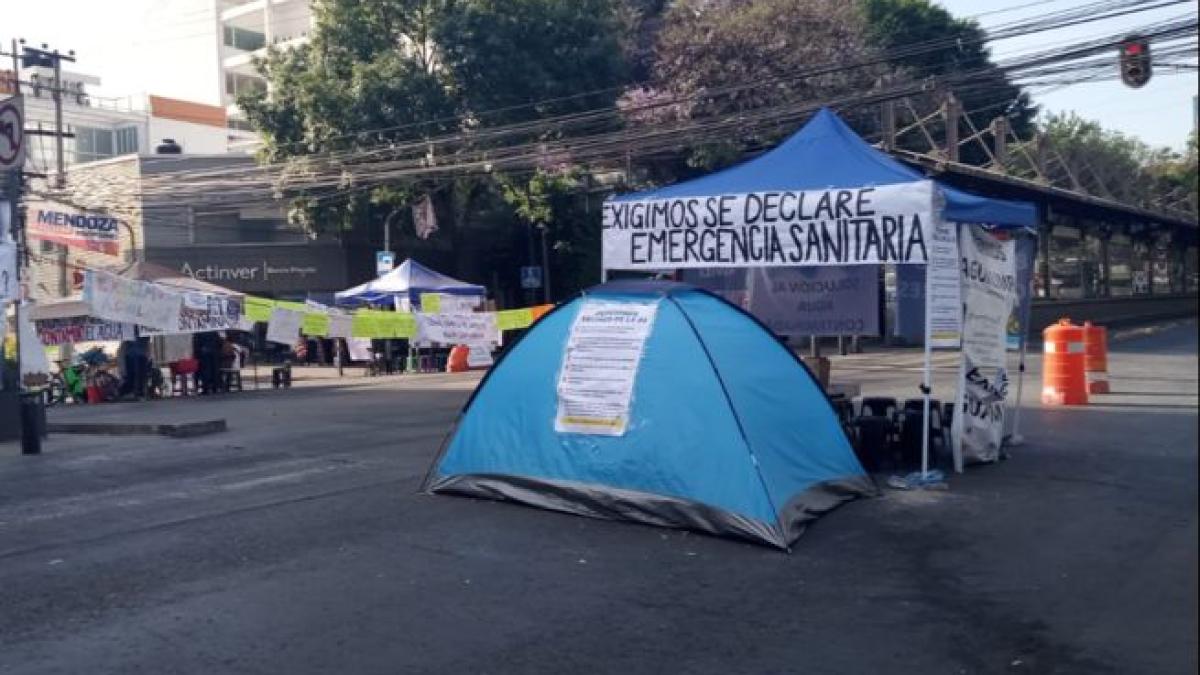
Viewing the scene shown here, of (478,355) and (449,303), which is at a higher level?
(449,303)

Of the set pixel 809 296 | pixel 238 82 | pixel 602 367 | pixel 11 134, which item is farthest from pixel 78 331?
pixel 238 82

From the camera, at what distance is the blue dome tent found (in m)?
8.37

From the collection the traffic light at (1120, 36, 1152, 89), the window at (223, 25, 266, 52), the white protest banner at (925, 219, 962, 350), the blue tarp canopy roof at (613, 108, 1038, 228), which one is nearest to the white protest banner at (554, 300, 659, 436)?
the blue tarp canopy roof at (613, 108, 1038, 228)

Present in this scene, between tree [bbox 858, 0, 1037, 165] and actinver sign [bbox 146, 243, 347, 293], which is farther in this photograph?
actinver sign [bbox 146, 243, 347, 293]

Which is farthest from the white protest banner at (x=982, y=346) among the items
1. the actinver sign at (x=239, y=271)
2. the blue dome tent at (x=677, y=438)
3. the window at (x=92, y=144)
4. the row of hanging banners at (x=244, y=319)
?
the window at (x=92, y=144)

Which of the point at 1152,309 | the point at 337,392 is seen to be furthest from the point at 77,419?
the point at 1152,309

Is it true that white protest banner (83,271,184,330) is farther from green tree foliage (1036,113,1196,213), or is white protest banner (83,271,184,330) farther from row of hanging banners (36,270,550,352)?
green tree foliage (1036,113,1196,213)

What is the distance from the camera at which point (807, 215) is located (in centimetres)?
1008

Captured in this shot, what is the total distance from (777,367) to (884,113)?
21668 mm

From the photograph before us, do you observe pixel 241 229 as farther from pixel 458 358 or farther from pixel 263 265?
pixel 458 358

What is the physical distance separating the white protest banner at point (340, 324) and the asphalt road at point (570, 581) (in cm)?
1555

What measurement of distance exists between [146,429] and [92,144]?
148ft

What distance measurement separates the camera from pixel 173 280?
25.7 m

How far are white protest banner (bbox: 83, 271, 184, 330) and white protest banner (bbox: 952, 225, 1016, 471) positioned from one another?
1702 centimetres
